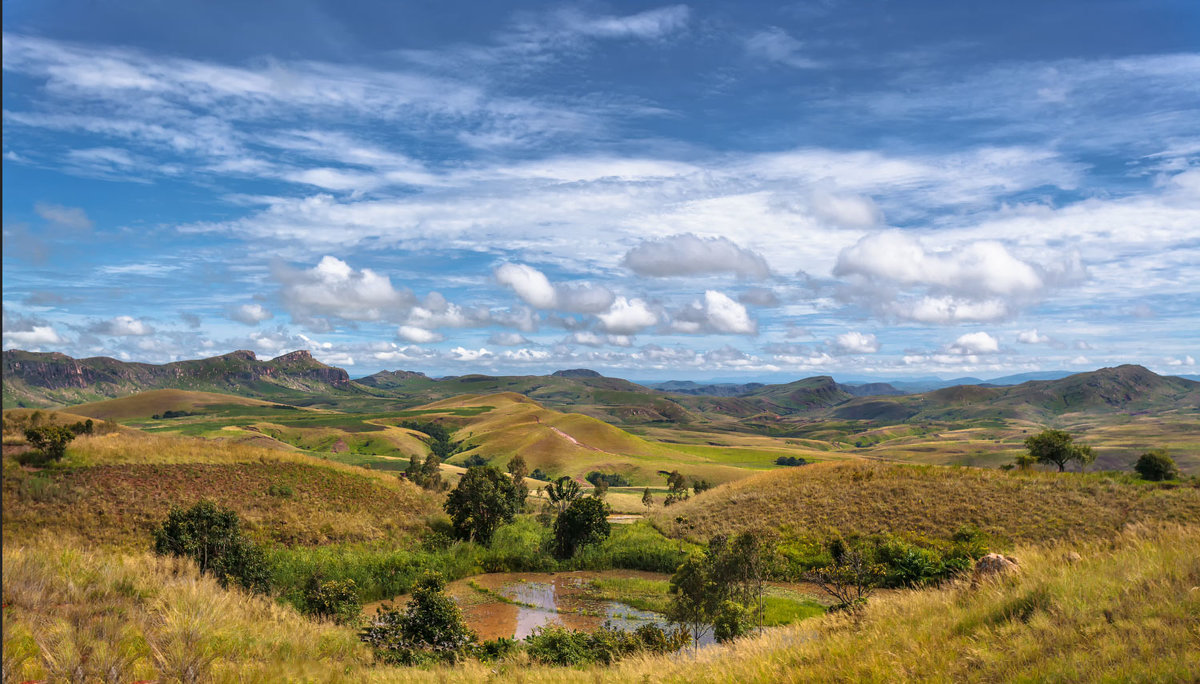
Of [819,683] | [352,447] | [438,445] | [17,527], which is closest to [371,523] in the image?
[17,527]

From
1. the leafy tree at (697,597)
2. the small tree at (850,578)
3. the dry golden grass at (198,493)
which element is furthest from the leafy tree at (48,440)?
the small tree at (850,578)

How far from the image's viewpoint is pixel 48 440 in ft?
132

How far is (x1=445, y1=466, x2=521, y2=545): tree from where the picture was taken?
143 feet

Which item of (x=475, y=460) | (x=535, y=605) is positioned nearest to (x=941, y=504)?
(x=535, y=605)

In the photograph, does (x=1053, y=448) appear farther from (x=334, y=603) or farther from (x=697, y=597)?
(x=334, y=603)

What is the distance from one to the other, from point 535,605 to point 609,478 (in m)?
103

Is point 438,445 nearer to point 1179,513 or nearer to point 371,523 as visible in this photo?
point 371,523

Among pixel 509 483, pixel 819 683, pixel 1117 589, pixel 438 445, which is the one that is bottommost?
pixel 438 445

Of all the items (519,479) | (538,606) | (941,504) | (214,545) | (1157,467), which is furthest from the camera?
(519,479)

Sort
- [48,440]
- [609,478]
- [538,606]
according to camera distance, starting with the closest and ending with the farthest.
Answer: [538,606] < [48,440] < [609,478]

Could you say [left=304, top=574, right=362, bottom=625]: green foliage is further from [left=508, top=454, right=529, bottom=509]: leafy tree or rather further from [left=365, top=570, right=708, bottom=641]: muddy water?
[left=508, top=454, right=529, bottom=509]: leafy tree

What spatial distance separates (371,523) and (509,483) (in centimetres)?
1039

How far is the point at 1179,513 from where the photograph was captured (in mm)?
37750

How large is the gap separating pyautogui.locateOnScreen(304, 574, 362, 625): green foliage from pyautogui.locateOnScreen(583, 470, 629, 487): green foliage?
10497 centimetres
